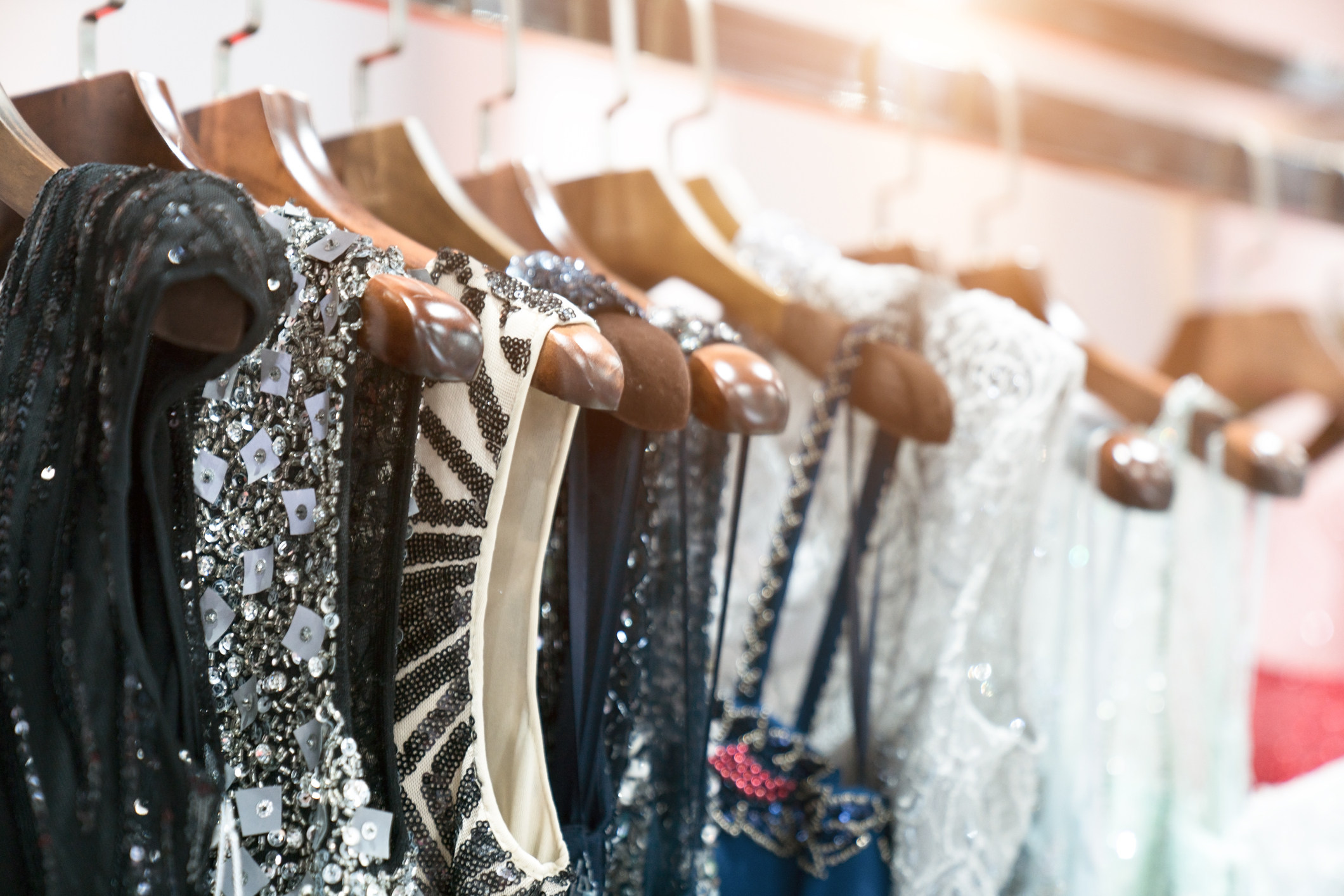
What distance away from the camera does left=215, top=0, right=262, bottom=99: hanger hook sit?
56cm

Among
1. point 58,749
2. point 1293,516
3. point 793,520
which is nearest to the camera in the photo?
point 58,749

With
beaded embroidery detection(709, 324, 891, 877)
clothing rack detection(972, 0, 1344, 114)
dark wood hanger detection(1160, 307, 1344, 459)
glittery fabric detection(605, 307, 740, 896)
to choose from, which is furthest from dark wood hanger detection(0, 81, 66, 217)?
clothing rack detection(972, 0, 1344, 114)

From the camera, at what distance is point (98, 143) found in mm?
477


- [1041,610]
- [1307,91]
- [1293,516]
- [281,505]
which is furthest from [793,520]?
[1307,91]

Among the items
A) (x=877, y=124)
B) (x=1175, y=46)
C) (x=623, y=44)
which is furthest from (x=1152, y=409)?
(x=1175, y=46)

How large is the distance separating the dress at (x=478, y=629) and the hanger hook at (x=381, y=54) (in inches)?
9.3

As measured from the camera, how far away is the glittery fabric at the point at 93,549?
32 centimetres

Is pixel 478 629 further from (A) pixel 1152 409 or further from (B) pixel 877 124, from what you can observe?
(B) pixel 877 124

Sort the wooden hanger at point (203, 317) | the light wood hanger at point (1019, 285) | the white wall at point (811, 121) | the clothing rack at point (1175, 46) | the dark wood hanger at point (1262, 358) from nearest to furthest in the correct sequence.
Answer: the wooden hanger at point (203, 317)
the light wood hanger at point (1019, 285)
the white wall at point (811, 121)
the dark wood hanger at point (1262, 358)
the clothing rack at point (1175, 46)

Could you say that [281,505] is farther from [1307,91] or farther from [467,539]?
[1307,91]

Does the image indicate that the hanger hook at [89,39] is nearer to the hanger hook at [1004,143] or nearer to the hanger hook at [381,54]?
the hanger hook at [381,54]

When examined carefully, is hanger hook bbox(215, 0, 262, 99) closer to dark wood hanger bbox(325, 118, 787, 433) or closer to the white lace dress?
dark wood hanger bbox(325, 118, 787, 433)

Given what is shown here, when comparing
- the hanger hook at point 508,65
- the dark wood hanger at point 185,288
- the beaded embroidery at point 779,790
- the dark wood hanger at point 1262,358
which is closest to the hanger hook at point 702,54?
the hanger hook at point 508,65

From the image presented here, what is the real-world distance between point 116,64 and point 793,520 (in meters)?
A: 0.57
